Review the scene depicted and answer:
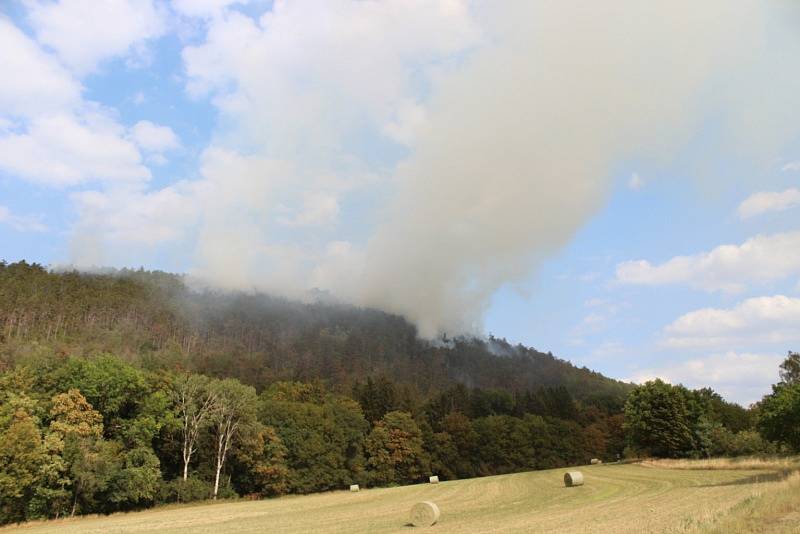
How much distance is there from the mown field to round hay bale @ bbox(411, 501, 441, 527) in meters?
0.66

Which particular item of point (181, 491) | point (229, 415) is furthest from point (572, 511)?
point (229, 415)

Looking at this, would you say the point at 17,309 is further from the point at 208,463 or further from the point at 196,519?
the point at 196,519

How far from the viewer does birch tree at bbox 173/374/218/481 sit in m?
71.0

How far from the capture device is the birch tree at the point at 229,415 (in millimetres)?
73438

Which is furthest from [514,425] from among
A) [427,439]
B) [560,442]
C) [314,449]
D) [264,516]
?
[264,516]

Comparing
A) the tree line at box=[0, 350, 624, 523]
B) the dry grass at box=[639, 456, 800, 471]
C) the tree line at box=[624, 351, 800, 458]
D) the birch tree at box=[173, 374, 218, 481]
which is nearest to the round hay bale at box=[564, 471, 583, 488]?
the dry grass at box=[639, 456, 800, 471]

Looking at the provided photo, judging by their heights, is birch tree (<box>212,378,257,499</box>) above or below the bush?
above

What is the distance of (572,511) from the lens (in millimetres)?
33125

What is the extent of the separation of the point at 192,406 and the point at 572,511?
177ft

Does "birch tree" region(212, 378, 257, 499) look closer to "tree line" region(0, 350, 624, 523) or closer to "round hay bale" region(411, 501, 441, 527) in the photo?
"tree line" region(0, 350, 624, 523)

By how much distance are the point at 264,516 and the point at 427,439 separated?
220ft

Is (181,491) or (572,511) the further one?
(181,491)

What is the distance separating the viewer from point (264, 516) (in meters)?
43.7

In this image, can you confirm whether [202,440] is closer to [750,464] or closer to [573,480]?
[573,480]
